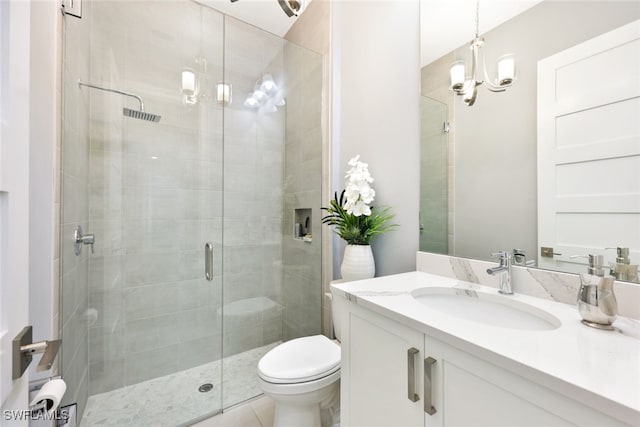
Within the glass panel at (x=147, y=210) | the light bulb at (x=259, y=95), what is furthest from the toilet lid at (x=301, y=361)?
the light bulb at (x=259, y=95)

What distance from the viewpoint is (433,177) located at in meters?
1.28

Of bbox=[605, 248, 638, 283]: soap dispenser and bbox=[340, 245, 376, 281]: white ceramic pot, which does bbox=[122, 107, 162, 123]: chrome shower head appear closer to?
bbox=[340, 245, 376, 281]: white ceramic pot

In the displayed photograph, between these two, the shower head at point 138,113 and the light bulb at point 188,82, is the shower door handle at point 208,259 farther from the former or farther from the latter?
the light bulb at point 188,82

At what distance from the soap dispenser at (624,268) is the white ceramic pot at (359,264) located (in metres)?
0.89

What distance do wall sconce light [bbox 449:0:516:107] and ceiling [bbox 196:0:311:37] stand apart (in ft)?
4.46

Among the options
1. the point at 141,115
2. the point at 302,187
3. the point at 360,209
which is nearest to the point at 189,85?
the point at 141,115

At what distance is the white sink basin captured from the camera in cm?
81

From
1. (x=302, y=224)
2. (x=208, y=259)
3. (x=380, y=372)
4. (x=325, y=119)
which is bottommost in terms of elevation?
(x=380, y=372)

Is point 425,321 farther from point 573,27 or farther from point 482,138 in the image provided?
point 573,27

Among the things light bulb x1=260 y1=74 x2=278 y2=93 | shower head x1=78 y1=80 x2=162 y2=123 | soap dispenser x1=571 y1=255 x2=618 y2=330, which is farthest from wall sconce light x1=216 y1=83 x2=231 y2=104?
soap dispenser x1=571 y1=255 x2=618 y2=330

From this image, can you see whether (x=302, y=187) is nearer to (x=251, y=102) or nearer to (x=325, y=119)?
(x=325, y=119)

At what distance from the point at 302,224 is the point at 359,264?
798 millimetres

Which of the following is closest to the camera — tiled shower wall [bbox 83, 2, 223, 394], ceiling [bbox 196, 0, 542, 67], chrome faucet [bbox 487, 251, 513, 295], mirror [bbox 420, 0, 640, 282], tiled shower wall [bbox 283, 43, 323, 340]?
mirror [bbox 420, 0, 640, 282]

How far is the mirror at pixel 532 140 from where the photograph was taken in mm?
764
